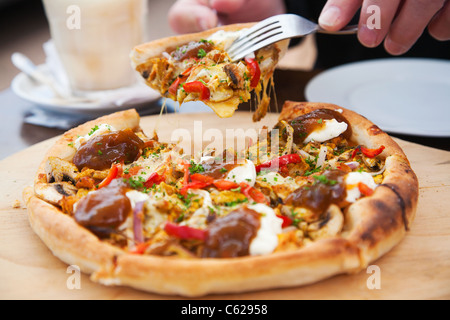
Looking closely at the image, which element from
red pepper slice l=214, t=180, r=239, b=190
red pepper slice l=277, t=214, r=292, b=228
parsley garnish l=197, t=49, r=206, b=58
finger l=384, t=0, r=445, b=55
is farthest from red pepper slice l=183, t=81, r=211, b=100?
A: finger l=384, t=0, r=445, b=55

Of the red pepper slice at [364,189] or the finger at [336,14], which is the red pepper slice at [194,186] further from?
the finger at [336,14]

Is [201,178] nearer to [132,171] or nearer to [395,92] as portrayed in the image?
[132,171]

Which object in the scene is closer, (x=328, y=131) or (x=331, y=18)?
(x=331, y=18)

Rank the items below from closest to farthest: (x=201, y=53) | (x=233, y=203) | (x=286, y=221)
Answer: (x=286, y=221) < (x=233, y=203) < (x=201, y=53)

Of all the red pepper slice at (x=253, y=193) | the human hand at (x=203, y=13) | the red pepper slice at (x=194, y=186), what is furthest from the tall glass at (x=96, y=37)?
the red pepper slice at (x=253, y=193)

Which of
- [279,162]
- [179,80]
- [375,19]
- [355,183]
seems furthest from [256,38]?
[355,183]

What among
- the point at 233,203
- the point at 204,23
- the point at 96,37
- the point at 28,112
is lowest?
the point at 28,112

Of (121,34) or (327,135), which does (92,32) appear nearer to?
(121,34)
